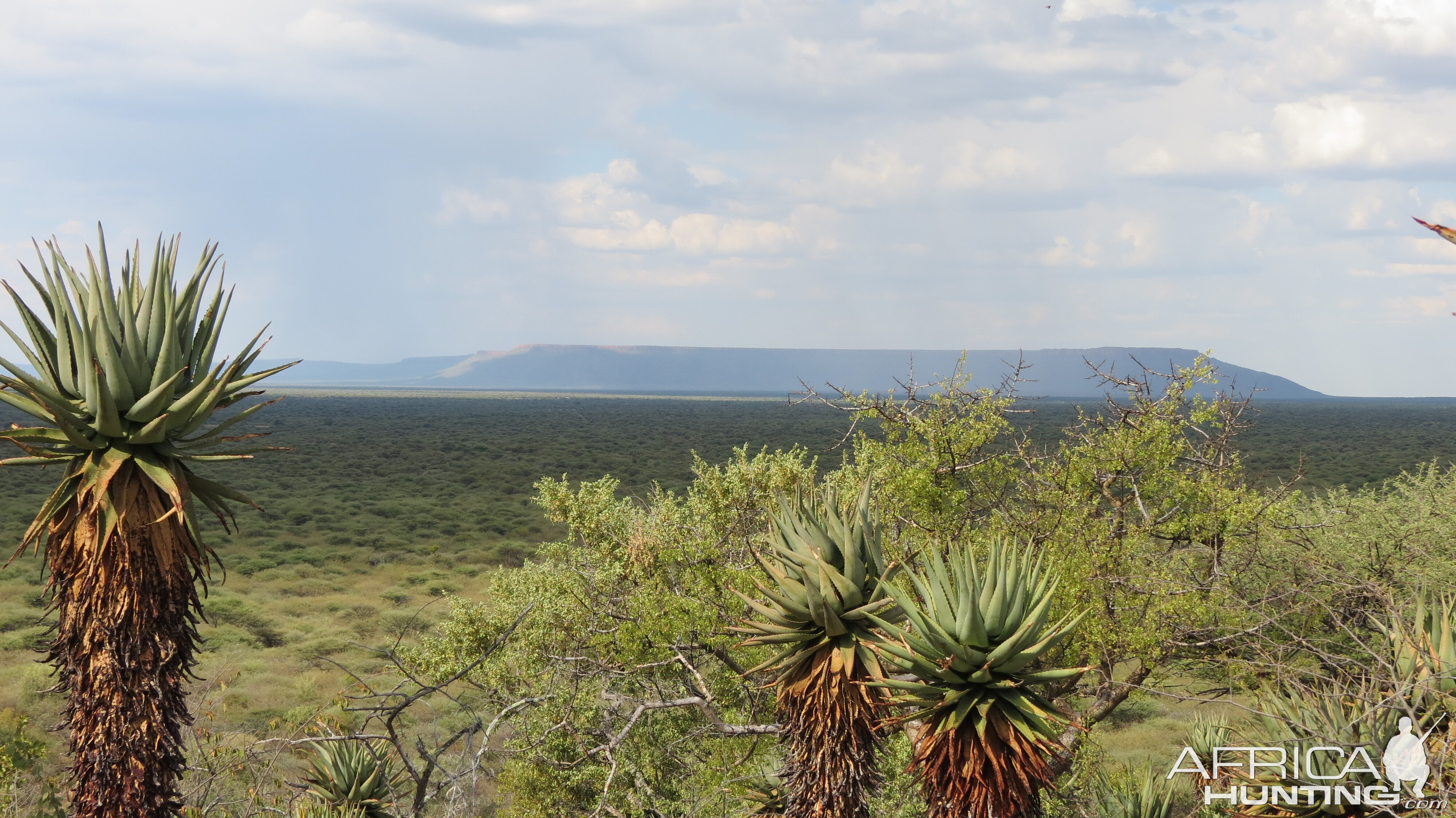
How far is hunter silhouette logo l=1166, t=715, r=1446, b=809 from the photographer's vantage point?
643 centimetres

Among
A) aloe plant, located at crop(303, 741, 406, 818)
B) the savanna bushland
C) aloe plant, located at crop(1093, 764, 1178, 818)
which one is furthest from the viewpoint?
the savanna bushland

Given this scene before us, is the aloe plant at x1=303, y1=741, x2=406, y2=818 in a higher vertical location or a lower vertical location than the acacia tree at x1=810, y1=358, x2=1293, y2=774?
lower

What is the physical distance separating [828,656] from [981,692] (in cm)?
120

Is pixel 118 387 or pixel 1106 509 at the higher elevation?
pixel 118 387

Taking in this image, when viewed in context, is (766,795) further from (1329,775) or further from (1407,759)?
(1407,759)

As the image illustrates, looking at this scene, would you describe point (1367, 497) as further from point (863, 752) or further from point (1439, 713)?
Result: point (863, 752)

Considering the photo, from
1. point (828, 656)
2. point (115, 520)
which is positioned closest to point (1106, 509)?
point (828, 656)

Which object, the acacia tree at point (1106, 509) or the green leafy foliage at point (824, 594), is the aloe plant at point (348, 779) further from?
the acacia tree at point (1106, 509)

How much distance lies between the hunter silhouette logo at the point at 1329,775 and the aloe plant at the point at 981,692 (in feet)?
7.11

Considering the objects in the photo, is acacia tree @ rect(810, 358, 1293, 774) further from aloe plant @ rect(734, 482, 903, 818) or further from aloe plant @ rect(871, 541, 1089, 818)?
aloe plant @ rect(871, 541, 1089, 818)

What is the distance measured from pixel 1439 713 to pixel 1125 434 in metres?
8.21

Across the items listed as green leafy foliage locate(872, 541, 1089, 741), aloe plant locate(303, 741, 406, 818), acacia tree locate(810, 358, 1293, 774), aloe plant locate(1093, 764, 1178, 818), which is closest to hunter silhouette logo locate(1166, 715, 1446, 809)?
green leafy foliage locate(872, 541, 1089, 741)

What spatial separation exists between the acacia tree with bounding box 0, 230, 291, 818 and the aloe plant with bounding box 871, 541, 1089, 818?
12.7 feet

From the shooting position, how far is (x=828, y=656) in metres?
6.46
